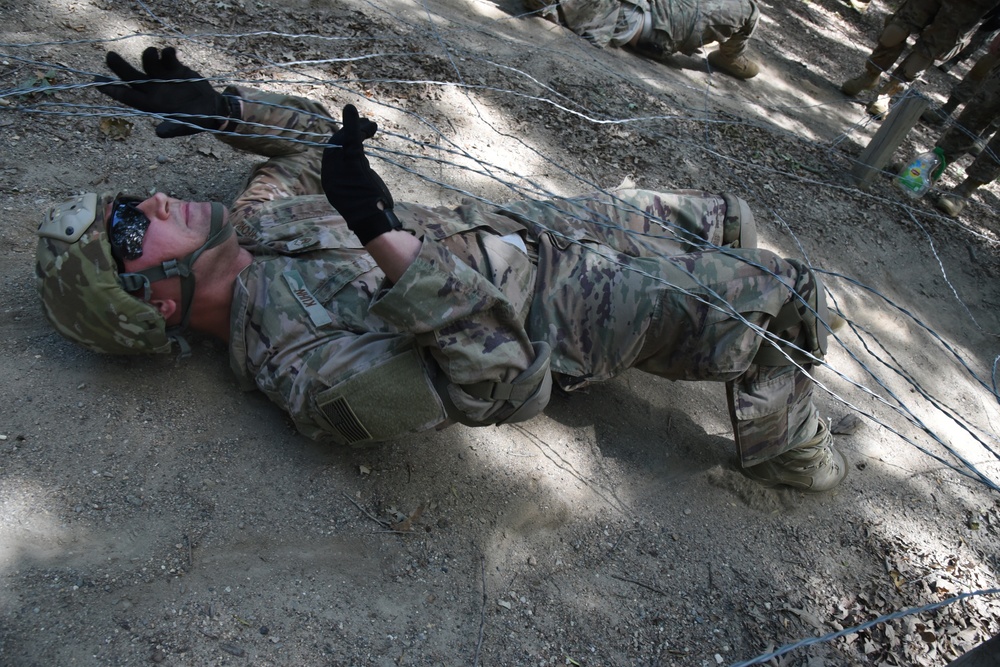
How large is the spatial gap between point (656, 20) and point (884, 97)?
86.3 inches

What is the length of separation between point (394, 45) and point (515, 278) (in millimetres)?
2731

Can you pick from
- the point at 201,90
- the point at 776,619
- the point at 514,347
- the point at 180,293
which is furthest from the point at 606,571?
the point at 201,90

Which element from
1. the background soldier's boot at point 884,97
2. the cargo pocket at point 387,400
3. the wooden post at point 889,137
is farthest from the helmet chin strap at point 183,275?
the background soldier's boot at point 884,97

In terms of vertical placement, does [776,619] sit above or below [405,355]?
below

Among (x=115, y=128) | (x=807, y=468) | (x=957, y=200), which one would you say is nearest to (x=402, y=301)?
(x=807, y=468)

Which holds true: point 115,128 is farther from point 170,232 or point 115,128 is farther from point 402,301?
point 402,301

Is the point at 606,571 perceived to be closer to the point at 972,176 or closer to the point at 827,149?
the point at 827,149

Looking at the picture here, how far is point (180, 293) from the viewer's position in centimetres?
232

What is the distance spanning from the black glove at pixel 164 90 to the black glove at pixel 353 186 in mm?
827

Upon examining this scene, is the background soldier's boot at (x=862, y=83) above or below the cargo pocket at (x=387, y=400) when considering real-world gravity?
above

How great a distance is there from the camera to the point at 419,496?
96.0 inches

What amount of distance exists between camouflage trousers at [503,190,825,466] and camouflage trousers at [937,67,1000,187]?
11.8 ft

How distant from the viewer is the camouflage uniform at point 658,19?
5547mm

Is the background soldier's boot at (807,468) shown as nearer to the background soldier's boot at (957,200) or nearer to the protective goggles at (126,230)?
the protective goggles at (126,230)
